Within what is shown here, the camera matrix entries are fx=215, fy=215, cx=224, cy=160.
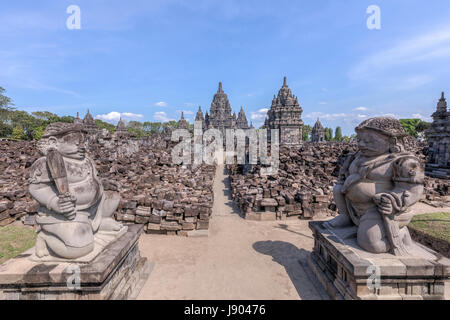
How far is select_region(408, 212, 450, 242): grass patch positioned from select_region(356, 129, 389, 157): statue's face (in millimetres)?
4095

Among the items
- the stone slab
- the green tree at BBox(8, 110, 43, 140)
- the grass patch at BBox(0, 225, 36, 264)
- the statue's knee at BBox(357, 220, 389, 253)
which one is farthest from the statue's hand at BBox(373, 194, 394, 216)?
the green tree at BBox(8, 110, 43, 140)

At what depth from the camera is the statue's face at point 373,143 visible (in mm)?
3029

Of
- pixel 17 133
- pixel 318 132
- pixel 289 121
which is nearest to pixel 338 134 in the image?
pixel 318 132

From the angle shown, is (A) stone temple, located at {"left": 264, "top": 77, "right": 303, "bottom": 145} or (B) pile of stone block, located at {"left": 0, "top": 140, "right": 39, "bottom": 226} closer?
(B) pile of stone block, located at {"left": 0, "top": 140, "right": 39, "bottom": 226}

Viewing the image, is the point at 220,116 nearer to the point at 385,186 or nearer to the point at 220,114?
the point at 220,114

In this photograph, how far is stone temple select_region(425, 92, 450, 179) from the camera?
14.9 meters

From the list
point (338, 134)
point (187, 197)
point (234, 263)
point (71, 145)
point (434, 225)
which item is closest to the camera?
point (71, 145)

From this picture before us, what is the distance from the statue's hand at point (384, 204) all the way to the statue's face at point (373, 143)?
1.97ft

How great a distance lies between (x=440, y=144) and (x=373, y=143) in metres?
18.3

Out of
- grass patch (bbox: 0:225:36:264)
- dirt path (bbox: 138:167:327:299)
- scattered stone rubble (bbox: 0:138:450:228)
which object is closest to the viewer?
dirt path (bbox: 138:167:327:299)

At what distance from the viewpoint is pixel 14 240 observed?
5410mm

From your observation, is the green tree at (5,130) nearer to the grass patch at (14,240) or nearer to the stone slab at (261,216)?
the grass patch at (14,240)

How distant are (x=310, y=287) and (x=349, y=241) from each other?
1.05 meters

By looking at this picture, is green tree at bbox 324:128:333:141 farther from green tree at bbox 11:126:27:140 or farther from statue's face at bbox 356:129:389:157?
green tree at bbox 11:126:27:140
